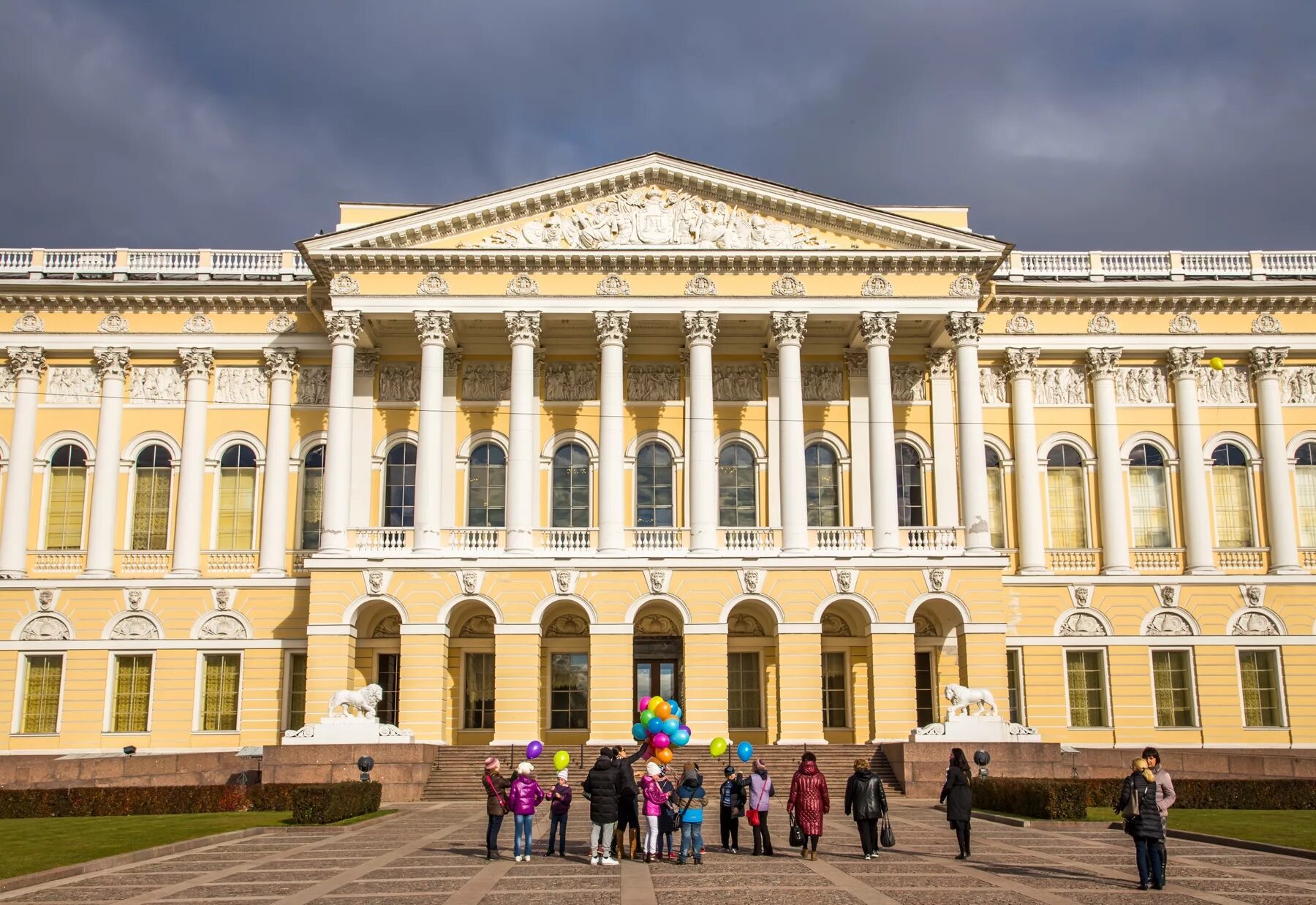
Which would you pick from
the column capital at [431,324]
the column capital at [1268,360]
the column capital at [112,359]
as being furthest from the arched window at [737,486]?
the column capital at [112,359]

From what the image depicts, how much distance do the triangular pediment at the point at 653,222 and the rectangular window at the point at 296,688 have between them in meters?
13.2

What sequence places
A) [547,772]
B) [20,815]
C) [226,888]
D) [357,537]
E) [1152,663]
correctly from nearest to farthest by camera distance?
[226,888], [20,815], [547,772], [357,537], [1152,663]

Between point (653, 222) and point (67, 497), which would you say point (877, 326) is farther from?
point (67, 497)

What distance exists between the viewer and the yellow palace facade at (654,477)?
40.3 metres

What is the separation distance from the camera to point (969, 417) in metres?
41.9

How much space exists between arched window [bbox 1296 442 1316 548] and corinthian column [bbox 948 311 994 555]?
12358mm

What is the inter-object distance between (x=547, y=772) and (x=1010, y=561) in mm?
17792

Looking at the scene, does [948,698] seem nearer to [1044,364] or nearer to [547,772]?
[547,772]

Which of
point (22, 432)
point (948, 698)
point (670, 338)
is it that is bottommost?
point (948, 698)

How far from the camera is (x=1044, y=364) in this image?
46.8 meters

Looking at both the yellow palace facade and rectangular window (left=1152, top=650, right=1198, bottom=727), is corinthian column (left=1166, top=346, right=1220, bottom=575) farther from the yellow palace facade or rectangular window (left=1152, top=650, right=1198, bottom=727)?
rectangular window (left=1152, top=650, right=1198, bottom=727)

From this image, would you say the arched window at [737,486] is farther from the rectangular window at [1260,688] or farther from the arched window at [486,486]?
the rectangular window at [1260,688]

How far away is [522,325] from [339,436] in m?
6.59

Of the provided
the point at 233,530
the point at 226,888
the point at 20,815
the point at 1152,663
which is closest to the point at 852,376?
the point at 1152,663
